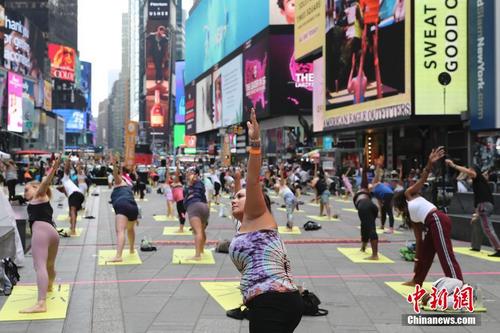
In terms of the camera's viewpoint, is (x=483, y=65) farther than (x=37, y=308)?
Yes

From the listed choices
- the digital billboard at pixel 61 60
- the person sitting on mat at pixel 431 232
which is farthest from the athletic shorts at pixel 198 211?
the digital billboard at pixel 61 60

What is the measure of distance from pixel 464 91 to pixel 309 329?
95.5 feet

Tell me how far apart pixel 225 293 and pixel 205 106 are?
9402 centimetres

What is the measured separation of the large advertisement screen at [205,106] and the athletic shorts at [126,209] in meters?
82.7

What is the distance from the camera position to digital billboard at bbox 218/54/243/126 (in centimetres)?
7769

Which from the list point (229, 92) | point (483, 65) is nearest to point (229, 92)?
point (229, 92)

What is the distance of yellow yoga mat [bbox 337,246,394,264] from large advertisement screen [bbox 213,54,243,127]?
6448cm

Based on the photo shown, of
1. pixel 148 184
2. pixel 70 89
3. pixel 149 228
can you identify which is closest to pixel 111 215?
pixel 149 228

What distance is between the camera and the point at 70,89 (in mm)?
154875

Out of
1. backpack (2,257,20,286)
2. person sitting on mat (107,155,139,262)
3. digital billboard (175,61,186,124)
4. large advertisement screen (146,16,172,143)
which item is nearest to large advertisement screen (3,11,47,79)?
digital billboard (175,61,186,124)

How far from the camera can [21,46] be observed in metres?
82.2

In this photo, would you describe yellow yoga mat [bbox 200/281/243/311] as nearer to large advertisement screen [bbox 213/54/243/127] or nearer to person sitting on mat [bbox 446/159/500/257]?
person sitting on mat [bbox 446/159/500/257]

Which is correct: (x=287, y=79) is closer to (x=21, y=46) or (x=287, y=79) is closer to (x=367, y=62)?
(x=367, y=62)

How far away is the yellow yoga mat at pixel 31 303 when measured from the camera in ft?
23.1
